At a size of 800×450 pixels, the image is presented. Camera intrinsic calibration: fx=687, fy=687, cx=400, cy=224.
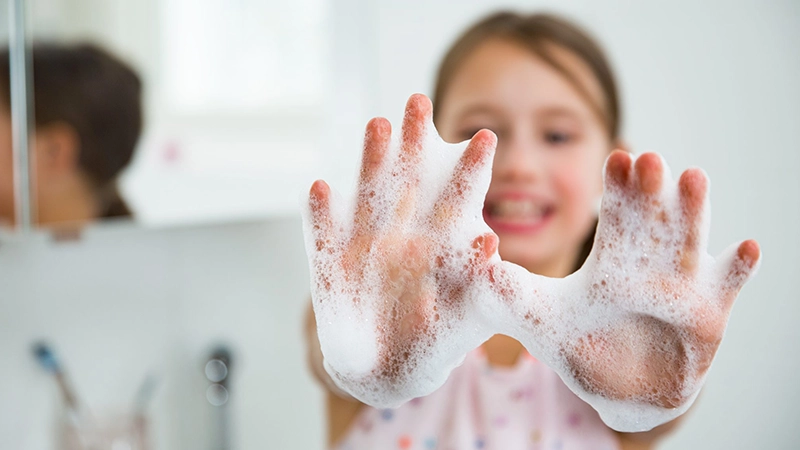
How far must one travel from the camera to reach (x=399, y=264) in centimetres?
22

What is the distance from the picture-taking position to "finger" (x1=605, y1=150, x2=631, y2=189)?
0.19 m

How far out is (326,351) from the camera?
0.23 meters

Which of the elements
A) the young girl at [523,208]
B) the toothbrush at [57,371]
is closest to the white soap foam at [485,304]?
the young girl at [523,208]

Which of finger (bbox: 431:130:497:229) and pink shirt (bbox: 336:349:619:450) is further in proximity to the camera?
pink shirt (bbox: 336:349:619:450)

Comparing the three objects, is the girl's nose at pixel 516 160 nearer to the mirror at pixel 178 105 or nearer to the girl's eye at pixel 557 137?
the girl's eye at pixel 557 137

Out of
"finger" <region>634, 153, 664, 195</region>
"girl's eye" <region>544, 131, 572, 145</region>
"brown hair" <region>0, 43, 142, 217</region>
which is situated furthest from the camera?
"girl's eye" <region>544, 131, 572, 145</region>

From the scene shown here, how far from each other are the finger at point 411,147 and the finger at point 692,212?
0.08 m

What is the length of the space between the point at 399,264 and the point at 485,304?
30 mm

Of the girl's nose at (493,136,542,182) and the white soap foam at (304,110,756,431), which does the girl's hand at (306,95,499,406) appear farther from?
the girl's nose at (493,136,542,182)

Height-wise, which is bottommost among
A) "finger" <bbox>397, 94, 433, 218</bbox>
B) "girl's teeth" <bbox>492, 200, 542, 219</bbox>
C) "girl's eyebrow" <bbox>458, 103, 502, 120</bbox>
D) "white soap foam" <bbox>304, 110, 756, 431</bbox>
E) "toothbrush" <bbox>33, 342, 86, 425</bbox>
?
"toothbrush" <bbox>33, 342, 86, 425</bbox>

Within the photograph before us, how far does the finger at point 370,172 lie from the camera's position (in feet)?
0.68

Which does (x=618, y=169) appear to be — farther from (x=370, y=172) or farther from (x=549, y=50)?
(x=549, y=50)

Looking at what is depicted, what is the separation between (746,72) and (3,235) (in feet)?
3.64

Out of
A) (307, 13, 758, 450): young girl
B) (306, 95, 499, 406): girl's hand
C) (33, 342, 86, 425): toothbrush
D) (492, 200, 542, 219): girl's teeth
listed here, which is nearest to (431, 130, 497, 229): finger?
(306, 95, 499, 406): girl's hand
